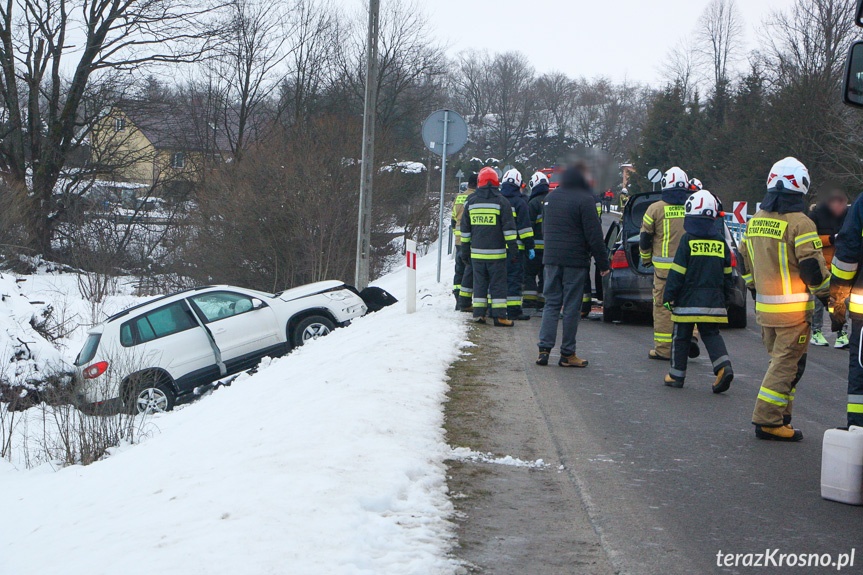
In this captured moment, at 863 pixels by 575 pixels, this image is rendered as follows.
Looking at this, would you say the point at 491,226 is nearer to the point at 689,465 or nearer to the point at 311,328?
the point at 311,328

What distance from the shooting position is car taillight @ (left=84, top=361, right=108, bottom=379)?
1209 centimetres

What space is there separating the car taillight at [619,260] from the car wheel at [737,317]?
5.27ft

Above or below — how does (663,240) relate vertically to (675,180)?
below

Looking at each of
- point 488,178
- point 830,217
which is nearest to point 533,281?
point 488,178

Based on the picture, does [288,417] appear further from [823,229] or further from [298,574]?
[823,229]

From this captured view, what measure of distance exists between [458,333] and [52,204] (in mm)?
28444

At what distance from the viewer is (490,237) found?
10.7 metres

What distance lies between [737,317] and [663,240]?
9.94 ft

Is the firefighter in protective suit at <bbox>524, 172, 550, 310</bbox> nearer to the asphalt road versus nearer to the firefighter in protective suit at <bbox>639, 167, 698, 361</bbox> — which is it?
the firefighter in protective suit at <bbox>639, 167, 698, 361</bbox>

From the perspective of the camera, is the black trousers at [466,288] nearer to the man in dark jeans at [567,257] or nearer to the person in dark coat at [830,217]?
the man in dark jeans at [567,257]

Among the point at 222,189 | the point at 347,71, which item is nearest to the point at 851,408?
the point at 222,189

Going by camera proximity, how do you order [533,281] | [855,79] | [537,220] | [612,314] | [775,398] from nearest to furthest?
[855,79] → [775,398] → [612,314] → [537,220] → [533,281]

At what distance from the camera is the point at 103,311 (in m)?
23.6

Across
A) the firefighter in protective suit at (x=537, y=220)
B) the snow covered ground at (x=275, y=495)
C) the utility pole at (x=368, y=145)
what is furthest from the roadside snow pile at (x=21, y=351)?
the firefighter in protective suit at (x=537, y=220)
